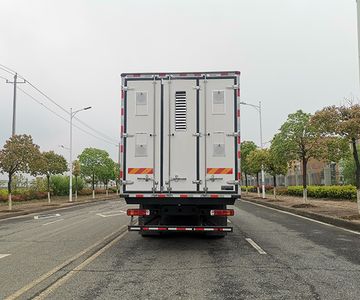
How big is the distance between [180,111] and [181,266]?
3.55 metres

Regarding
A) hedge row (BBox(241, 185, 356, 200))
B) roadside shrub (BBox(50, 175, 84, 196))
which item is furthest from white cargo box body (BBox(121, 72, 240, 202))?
roadside shrub (BBox(50, 175, 84, 196))

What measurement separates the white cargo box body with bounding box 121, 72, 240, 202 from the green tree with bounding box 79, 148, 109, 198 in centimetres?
4367

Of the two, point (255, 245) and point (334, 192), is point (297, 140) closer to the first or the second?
point (334, 192)

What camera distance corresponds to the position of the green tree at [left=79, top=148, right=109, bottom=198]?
52.5 metres

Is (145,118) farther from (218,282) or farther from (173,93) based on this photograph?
(218,282)

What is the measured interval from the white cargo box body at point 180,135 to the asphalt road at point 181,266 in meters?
1.51

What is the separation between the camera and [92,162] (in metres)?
53.1

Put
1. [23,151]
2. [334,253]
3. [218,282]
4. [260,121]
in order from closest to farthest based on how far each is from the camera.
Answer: [218,282], [334,253], [23,151], [260,121]

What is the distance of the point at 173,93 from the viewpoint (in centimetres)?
950

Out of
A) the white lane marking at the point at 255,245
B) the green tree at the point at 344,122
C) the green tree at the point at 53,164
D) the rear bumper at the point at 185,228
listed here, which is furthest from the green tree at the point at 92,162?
the rear bumper at the point at 185,228

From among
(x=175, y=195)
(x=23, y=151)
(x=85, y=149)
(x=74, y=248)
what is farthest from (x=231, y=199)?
(x=85, y=149)

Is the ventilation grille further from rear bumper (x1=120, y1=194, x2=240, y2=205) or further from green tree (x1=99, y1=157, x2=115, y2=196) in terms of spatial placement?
green tree (x1=99, y1=157, x2=115, y2=196)

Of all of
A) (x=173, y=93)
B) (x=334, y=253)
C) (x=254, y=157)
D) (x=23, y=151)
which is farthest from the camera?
(x=254, y=157)

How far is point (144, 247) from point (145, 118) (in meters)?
3.09
